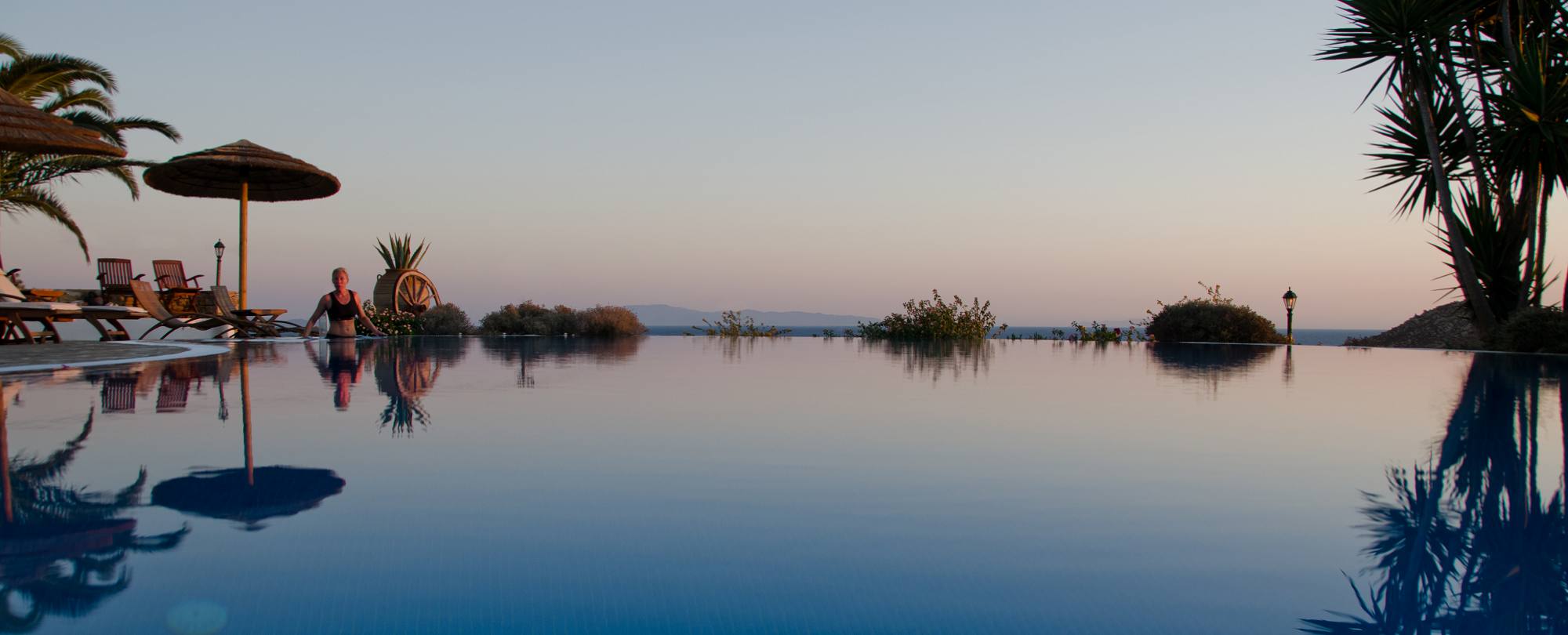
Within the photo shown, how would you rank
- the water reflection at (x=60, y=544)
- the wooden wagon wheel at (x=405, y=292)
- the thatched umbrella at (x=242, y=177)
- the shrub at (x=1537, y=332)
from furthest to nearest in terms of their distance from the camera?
the wooden wagon wheel at (x=405, y=292), the thatched umbrella at (x=242, y=177), the shrub at (x=1537, y=332), the water reflection at (x=60, y=544)

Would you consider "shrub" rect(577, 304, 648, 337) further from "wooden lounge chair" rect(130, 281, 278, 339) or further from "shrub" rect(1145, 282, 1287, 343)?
"shrub" rect(1145, 282, 1287, 343)

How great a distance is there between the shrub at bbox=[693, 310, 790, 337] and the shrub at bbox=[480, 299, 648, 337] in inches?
85.9

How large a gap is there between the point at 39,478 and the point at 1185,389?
7.26 m

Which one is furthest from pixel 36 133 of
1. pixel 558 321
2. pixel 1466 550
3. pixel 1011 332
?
pixel 1011 332

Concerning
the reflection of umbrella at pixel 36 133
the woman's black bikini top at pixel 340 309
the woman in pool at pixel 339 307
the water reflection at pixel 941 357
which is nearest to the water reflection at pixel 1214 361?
the water reflection at pixel 941 357

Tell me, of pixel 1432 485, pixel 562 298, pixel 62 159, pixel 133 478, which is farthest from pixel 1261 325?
pixel 62 159

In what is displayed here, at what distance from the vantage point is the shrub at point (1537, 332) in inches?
519

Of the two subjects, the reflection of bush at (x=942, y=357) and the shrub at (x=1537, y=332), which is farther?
the shrub at (x=1537, y=332)

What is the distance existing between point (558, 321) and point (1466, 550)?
780 inches

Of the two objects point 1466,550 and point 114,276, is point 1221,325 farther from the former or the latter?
point 114,276

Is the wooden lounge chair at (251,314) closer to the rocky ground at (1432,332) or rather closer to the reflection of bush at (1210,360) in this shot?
the reflection of bush at (1210,360)

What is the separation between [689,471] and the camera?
131 inches

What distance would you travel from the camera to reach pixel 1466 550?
2.35 meters

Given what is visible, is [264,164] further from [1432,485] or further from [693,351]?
[1432,485]
